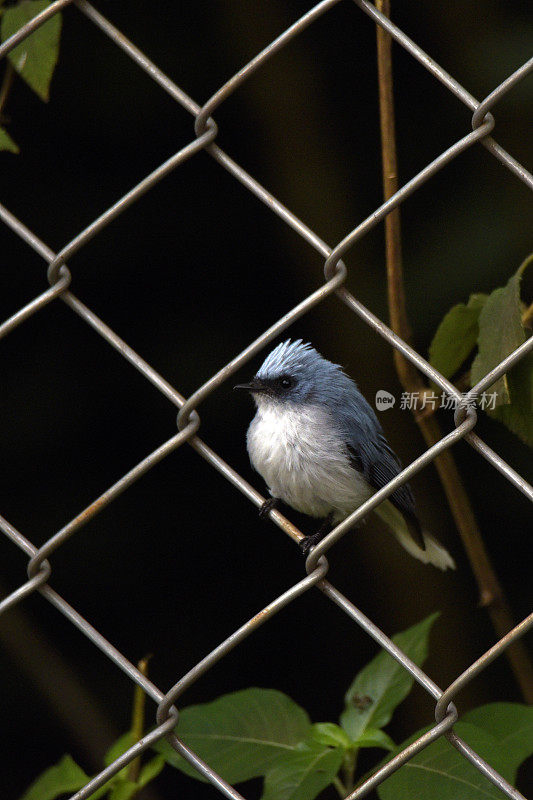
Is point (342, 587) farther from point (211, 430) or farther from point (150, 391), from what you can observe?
point (150, 391)

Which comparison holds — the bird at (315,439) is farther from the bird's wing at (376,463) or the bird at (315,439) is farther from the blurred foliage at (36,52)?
the blurred foliage at (36,52)

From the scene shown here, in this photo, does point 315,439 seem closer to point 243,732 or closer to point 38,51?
point 243,732

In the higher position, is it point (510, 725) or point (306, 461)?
point (306, 461)

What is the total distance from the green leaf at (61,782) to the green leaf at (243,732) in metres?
0.18

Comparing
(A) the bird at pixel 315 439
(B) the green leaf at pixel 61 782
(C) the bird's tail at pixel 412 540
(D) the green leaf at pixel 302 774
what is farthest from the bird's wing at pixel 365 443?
(B) the green leaf at pixel 61 782

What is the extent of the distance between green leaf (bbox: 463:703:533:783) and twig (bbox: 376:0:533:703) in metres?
0.41

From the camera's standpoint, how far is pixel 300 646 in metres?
3.13

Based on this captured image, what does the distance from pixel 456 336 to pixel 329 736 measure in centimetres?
72

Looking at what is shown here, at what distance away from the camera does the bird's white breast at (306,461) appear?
6.72ft

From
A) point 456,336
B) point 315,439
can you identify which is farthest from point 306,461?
point 456,336

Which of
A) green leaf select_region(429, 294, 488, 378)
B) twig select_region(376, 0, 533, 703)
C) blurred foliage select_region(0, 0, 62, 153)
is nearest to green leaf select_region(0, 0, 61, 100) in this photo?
blurred foliage select_region(0, 0, 62, 153)

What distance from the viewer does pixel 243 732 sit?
58.6 inches

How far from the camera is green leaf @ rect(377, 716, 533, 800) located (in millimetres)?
1215

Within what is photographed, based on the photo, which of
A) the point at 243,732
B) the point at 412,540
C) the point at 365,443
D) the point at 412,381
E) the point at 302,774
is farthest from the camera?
the point at 412,540
